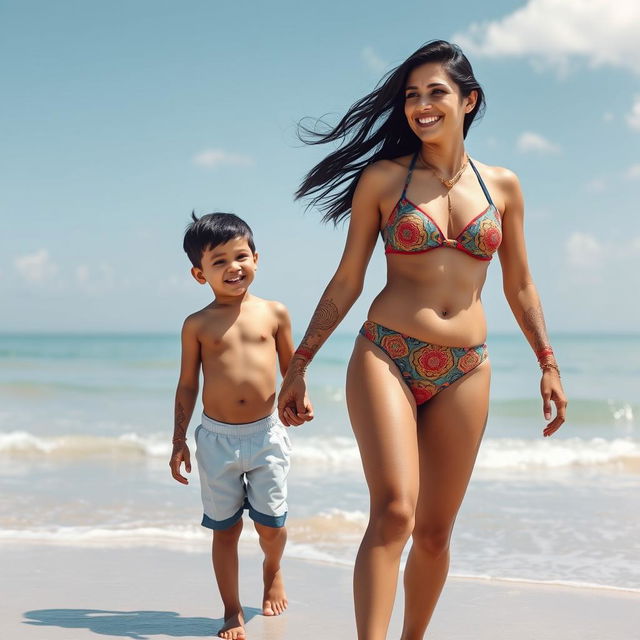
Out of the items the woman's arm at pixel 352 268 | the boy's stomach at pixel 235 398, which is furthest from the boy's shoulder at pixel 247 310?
the woman's arm at pixel 352 268

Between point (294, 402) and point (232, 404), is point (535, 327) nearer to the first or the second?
point (294, 402)

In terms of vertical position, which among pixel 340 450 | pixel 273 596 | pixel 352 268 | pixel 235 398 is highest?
pixel 340 450

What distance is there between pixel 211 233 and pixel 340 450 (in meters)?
7.33

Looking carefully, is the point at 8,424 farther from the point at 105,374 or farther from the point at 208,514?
the point at 105,374

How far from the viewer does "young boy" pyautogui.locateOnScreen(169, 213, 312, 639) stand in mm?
4176

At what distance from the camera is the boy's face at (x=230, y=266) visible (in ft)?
13.8

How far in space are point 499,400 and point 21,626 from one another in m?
15.4

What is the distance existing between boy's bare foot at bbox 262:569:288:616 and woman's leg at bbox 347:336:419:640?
1621 millimetres

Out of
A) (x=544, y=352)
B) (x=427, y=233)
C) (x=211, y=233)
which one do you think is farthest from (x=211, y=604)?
(x=427, y=233)

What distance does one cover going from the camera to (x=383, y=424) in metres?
2.92

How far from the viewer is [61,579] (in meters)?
4.95

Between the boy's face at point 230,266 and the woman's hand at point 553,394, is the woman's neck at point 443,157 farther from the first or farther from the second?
the boy's face at point 230,266

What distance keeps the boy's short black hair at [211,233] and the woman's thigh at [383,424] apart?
131 centimetres

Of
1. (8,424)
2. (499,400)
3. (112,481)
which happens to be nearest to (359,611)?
(112,481)
